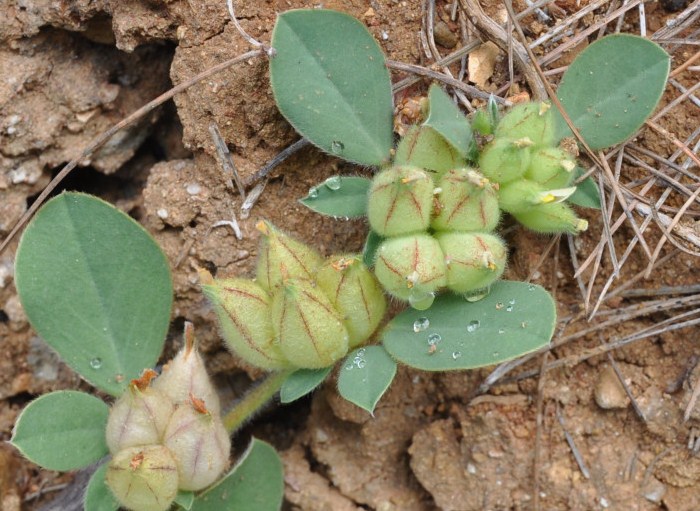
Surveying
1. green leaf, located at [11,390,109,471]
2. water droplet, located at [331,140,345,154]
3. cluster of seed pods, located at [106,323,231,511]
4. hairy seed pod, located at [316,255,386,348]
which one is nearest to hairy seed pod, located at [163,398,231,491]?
cluster of seed pods, located at [106,323,231,511]

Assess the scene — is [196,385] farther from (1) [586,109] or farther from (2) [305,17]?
(1) [586,109]

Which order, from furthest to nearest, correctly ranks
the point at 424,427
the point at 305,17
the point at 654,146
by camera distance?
the point at 424,427 → the point at 654,146 → the point at 305,17

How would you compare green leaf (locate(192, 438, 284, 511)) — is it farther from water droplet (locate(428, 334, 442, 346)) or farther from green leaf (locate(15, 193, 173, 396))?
water droplet (locate(428, 334, 442, 346))

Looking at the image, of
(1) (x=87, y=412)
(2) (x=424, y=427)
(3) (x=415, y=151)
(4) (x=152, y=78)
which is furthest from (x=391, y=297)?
(4) (x=152, y=78)

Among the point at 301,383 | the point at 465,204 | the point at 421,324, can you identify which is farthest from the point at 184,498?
the point at 465,204

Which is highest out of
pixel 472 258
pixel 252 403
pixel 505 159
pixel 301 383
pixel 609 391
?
pixel 505 159

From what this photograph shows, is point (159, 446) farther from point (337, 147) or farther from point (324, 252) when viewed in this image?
point (337, 147)
